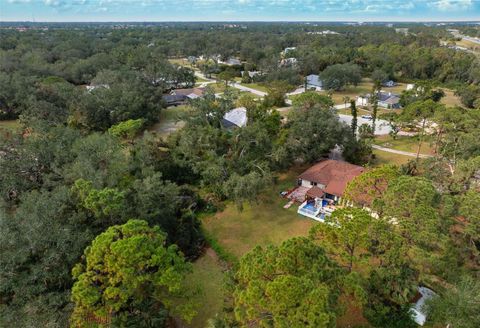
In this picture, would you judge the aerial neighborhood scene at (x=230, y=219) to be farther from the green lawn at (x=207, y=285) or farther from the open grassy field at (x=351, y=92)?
the open grassy field at (x=351, y=92)

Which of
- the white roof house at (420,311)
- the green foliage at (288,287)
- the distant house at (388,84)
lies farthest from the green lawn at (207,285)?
the distant house at (388,84)

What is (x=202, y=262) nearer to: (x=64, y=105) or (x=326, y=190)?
(x=326, y=190)

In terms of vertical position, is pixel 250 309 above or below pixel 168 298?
above

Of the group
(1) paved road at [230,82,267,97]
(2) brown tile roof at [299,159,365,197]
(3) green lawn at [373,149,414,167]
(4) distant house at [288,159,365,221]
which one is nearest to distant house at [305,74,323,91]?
(1) paved road at [230,82,267,97]

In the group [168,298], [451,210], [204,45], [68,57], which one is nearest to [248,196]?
[168,298]

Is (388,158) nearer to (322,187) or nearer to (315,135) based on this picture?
(315,135)

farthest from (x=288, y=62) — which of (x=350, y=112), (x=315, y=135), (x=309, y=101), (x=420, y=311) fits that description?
(x=420, y=311)

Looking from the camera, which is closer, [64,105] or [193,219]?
[193,219]

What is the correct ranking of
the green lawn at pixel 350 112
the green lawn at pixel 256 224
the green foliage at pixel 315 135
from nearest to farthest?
the green lawn at pixel 256 224, the green foliage at pixel 315 135, the green lawn at pixel 350 112
